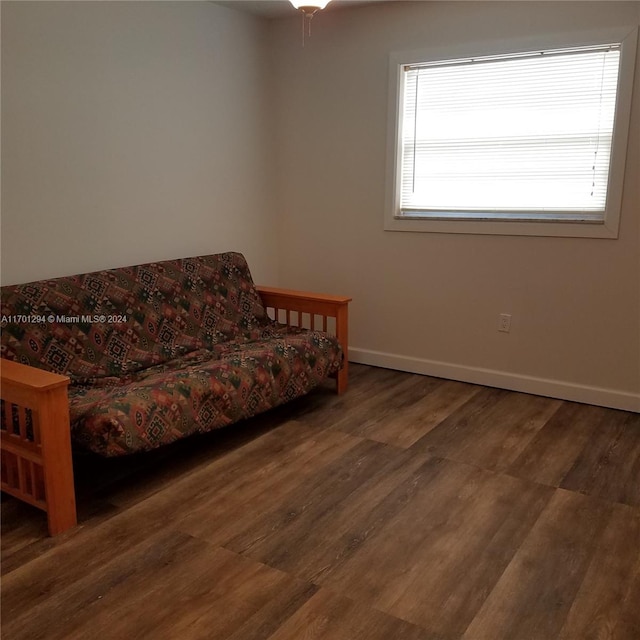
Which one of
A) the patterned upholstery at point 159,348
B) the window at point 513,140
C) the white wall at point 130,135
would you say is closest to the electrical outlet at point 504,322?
the window at point 513,140

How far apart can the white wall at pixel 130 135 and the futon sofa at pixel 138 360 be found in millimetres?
269

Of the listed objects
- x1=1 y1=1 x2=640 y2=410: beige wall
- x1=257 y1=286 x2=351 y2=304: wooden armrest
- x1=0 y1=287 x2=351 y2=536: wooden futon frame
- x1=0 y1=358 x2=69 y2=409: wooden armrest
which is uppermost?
x1=1 y1=1 x2=640 y2=410: beige wall

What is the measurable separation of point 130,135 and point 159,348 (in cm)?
119

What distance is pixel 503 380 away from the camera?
3.90 m

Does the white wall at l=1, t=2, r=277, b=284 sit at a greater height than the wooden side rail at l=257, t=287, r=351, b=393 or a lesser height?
greater

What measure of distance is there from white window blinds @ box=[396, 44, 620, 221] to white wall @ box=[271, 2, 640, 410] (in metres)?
0.15

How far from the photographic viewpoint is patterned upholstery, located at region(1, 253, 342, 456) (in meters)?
2.55

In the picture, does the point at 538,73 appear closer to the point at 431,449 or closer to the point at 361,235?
the point at 361,235

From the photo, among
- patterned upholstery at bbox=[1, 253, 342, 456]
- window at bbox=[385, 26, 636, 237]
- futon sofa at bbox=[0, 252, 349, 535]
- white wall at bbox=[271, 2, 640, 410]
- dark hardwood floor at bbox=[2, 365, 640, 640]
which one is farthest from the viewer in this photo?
white wall at bbox=[271, 2, 640, 410]

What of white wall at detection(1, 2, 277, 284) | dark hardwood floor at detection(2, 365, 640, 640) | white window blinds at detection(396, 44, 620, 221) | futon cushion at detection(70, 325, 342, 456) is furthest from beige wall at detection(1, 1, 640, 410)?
futon cushion at detection(70, 325, 342, 456)

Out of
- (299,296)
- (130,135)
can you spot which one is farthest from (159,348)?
(130,135)

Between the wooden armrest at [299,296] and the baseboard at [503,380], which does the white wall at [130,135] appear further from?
the baseboard at [503,380]

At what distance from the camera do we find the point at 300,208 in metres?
4.50

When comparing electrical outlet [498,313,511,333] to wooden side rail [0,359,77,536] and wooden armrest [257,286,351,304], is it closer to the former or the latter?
wooden armrest [257,286,351,304]
